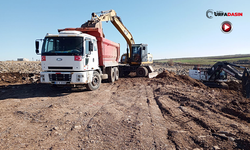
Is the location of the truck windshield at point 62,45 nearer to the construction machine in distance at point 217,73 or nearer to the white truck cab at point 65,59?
the white truck cab at point 65,59

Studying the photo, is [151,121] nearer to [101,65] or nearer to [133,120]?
[133,120]

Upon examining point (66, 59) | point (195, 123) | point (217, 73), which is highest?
point (66, 59)

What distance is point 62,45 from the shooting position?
7992 mm

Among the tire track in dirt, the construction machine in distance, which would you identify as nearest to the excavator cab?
the construction machine in distance

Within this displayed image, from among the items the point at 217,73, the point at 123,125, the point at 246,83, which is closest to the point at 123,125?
the point at 123,125

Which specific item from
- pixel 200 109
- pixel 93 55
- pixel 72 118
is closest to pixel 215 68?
pixel 200 109

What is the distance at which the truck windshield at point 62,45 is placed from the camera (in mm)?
7834

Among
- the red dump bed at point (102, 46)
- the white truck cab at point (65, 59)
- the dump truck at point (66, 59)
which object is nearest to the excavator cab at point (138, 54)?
the red dump bed at point (102, 46)

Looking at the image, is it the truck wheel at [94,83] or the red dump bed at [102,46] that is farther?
the red dump bed at [102,46]

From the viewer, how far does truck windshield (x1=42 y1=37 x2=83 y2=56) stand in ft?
25.7

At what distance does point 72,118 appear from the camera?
195 inches

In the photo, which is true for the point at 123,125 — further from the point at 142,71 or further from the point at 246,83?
the point at 142,71

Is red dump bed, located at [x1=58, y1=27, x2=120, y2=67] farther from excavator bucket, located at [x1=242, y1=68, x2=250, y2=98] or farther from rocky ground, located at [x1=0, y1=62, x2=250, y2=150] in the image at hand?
excavator bucket, located at [x1=242, y1=68, x2=250, y2=98]

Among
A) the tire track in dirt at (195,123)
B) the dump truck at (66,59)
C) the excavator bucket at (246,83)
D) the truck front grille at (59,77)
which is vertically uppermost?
the dump truck at (66,59)
